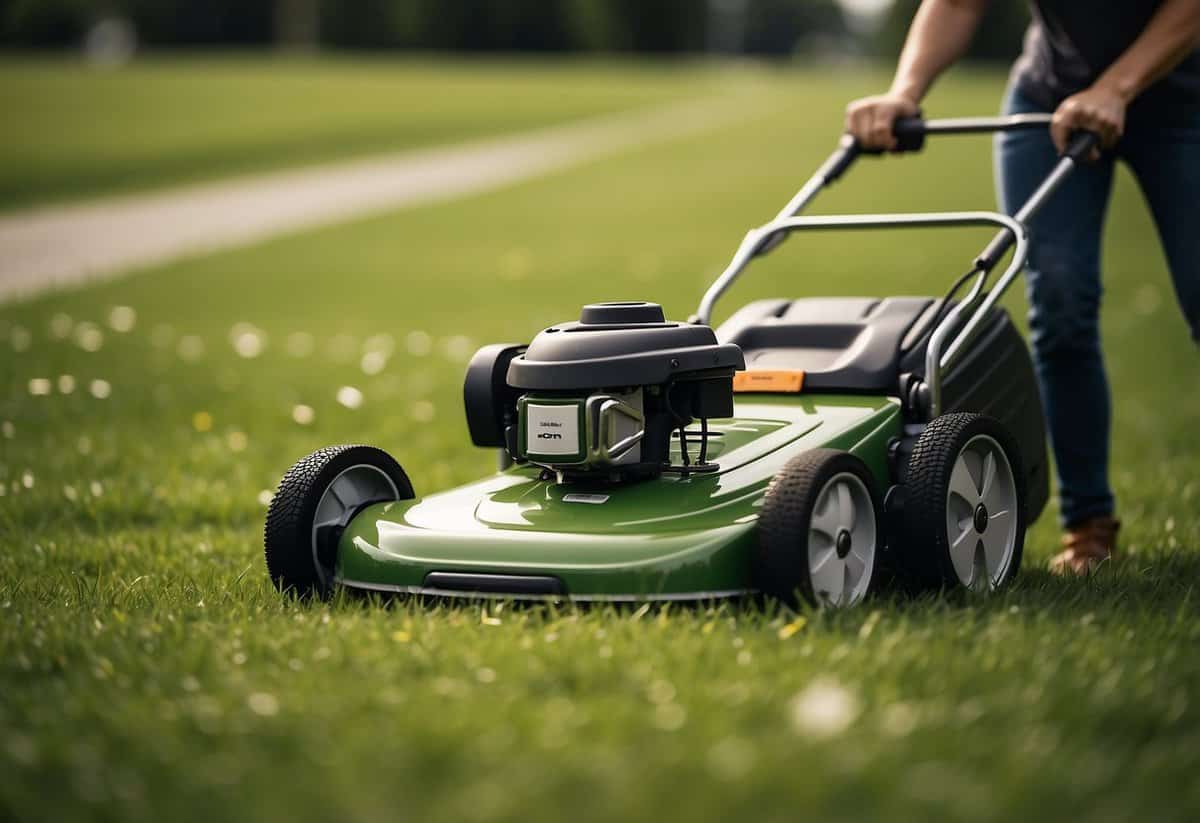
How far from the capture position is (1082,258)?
3.83 metres

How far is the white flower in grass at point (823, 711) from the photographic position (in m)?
2.09

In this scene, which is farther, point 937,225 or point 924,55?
point 924,55

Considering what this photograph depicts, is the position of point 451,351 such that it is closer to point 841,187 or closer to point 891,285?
point 891,285

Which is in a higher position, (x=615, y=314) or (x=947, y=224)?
(x=947, y=224)

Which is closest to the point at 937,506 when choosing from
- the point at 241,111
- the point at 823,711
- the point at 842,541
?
the point at 842,541

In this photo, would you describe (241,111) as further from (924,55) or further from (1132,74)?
(1132,74)

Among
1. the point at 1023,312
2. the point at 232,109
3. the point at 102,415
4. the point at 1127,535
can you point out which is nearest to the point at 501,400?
the point at 1127,535

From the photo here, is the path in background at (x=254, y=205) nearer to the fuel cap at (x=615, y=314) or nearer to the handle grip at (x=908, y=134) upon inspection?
the handle grip at (x=908, y=134)

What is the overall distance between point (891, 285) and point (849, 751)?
8.10m

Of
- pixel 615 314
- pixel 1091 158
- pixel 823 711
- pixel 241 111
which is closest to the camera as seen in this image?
pixel 823 711

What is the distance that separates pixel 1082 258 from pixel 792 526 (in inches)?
57.6

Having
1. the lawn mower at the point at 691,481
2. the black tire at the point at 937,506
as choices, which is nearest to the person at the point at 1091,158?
the lawn mower at the point at 691,481

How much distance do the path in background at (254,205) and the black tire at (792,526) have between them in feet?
27.2

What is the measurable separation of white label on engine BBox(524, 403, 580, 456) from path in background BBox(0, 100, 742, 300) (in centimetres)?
789
